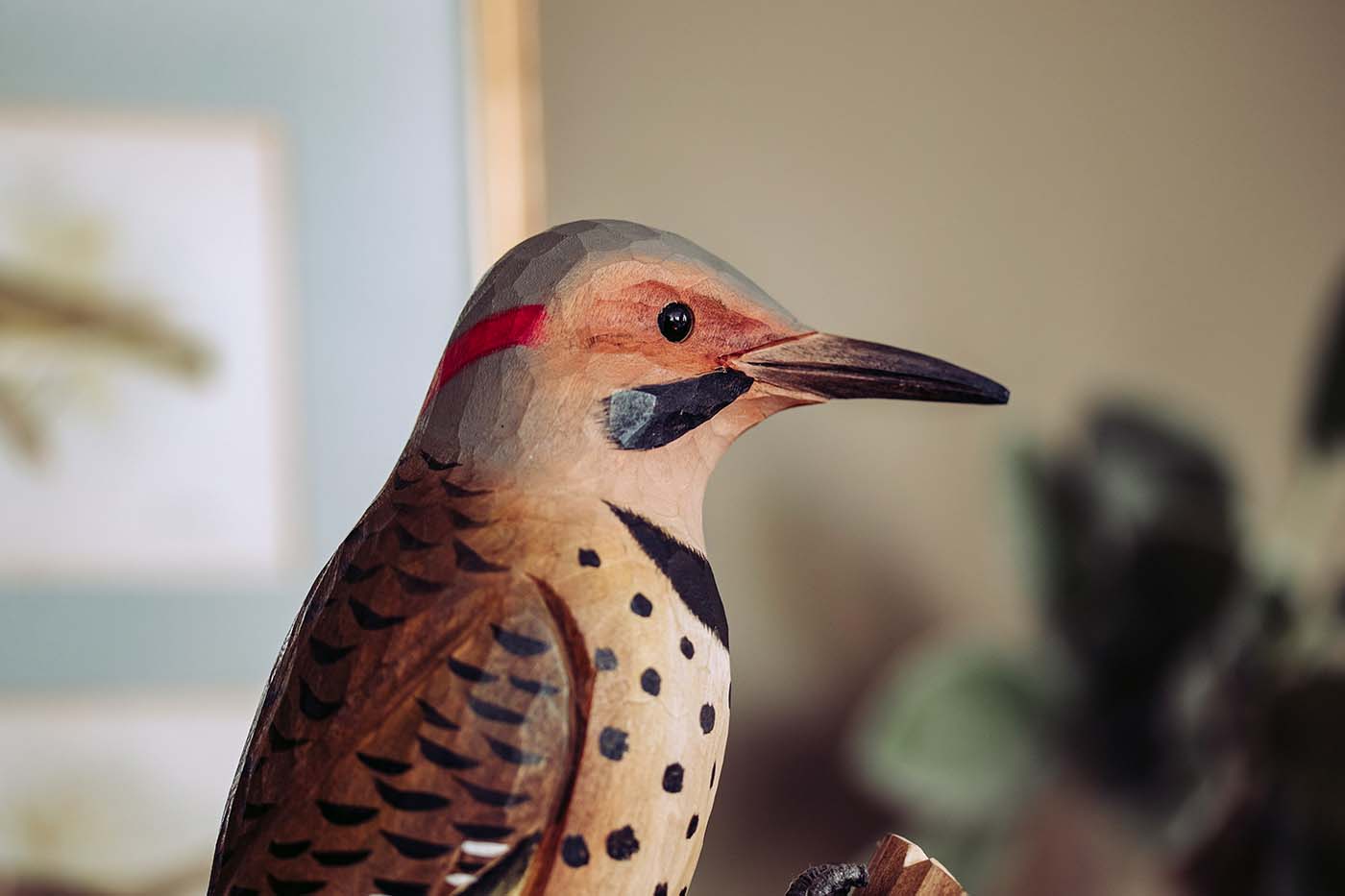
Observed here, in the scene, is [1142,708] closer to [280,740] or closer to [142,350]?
[142,350]

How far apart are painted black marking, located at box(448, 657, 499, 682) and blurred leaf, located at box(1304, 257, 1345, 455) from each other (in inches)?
46.1

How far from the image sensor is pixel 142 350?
0.97 m

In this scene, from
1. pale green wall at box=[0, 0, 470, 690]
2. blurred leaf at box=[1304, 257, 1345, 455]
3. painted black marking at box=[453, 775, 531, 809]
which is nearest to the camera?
painted black marking at box=[453, 775, 531, 809]

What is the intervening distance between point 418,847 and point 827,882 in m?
0.09

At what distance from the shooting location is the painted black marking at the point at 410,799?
225 millimetres

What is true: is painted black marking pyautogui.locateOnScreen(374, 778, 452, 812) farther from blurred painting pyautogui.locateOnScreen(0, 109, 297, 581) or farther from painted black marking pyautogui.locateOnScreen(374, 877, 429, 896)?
blurred painting pyautogui.locateOnScreen(0, 109, 297, 581)

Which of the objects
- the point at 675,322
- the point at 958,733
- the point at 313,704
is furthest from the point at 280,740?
the point at 958,733

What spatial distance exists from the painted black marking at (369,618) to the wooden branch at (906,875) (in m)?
0.11

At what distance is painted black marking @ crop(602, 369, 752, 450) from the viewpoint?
0.25 metres

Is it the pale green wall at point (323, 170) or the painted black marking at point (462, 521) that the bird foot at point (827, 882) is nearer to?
the painted black marking at point (462, 521)

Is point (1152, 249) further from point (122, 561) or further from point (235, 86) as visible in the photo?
point (122, 561)

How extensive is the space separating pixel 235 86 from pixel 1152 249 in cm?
82

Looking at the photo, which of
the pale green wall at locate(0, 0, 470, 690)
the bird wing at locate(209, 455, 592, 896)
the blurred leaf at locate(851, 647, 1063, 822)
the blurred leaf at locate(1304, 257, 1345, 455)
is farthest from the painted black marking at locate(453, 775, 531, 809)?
the blurred leaf at locate(1304, 257, 1345, 455)

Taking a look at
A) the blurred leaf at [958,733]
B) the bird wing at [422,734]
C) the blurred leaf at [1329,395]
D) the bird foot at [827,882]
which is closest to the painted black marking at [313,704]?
the bird wing at [422,734]
